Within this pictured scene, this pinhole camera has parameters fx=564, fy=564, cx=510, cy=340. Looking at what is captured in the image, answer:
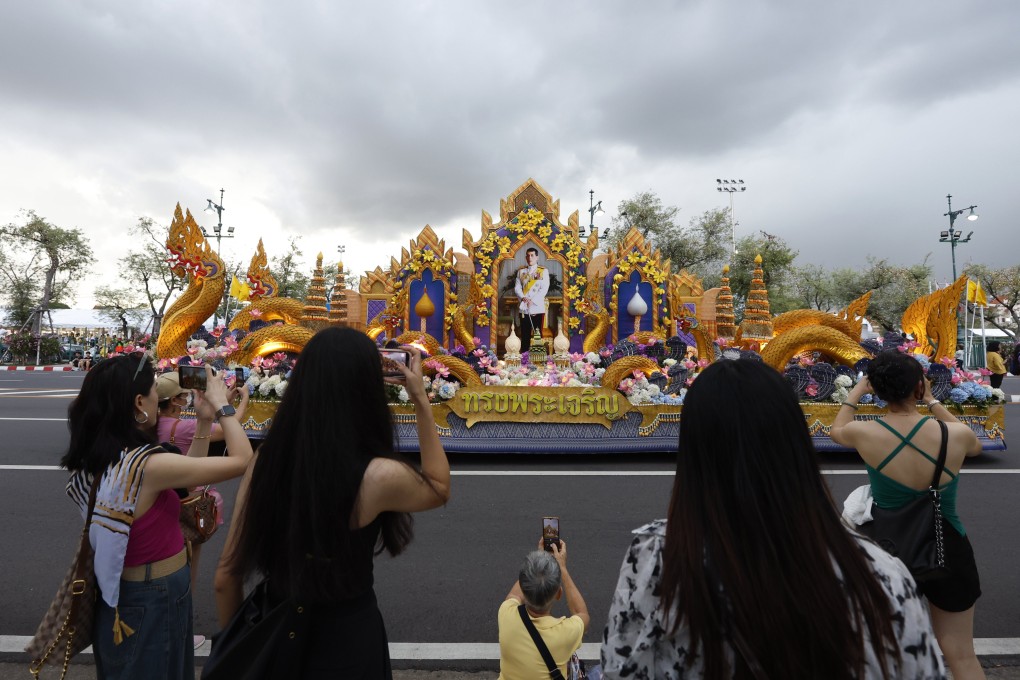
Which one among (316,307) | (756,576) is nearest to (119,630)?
(756,576)

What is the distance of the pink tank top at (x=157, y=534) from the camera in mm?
2039

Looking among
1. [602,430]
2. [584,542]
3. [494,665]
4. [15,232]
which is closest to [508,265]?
[602,430]

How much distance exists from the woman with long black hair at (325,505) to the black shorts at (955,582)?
217 centimetres

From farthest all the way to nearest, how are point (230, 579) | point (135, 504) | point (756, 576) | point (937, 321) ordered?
1. point (937, 321)
2. point (135, 504)
3. point (230, 579)
4. point (756, 576)

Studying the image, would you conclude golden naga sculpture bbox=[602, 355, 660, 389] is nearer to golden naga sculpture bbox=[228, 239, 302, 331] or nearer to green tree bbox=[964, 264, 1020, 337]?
golden naga sculpture bbox=[228, 239, 302, 331]

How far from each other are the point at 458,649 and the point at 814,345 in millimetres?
8040

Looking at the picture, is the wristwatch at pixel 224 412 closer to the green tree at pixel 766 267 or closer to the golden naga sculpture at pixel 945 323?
the golden naga sculpture at pixel 945 323

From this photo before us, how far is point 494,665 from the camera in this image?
9.60ft

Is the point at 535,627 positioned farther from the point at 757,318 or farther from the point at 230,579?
the point at 757,318

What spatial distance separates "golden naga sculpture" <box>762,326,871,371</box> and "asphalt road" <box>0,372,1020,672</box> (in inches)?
62.7

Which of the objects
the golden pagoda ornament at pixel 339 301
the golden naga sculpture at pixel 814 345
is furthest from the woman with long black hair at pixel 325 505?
the golden pagoda ornament at pixel 339 301

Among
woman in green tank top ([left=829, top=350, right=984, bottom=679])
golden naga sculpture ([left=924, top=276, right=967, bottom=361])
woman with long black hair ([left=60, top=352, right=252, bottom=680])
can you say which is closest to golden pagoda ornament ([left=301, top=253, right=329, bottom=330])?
woman with long black hair ([left=60, top=352, right=252, bottom=680])

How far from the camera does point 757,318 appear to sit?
11.8 m

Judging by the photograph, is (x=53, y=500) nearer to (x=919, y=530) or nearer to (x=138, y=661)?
(x=138, y=661)
